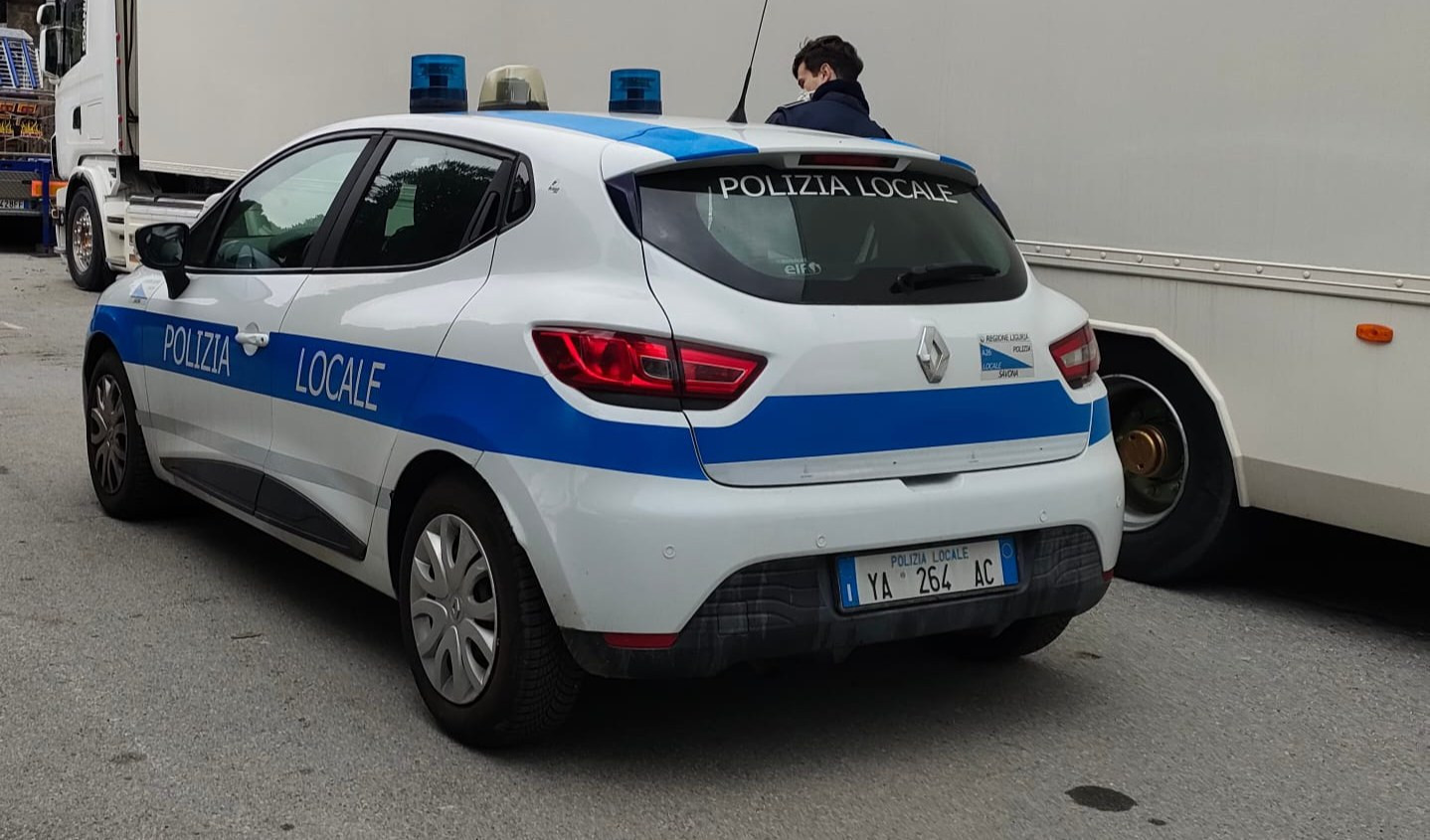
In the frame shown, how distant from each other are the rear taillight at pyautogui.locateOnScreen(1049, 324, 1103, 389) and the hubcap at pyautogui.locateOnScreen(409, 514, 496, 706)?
158 centimetres

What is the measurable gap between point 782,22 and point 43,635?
4.07 m

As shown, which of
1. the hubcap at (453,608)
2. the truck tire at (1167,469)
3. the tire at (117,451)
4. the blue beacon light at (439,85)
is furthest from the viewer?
the tire at (117,451)

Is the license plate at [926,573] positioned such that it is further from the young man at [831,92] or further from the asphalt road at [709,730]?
the young man at [831,92]

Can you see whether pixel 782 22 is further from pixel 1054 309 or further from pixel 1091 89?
pixel 1054 309

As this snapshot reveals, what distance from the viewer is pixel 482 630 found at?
4.03m

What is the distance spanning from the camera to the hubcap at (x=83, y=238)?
1623 centimetres

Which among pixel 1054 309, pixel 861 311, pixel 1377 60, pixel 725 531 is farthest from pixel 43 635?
pixel 1377 60

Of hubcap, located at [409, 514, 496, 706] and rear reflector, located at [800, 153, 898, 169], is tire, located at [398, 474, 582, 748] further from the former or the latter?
rear reflector, located at [800, 153, 898, 169]

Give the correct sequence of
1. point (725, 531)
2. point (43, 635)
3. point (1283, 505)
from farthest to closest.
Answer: point (1283, 505)
point (43, 635)
point (725, 531)

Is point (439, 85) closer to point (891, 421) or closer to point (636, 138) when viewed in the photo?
point (636, 138)

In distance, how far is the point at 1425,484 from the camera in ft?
16.5

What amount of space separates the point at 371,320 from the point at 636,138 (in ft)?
3.04

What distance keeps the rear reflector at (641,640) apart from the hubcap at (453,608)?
0.37 m

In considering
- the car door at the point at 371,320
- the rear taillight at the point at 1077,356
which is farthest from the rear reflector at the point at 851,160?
the car door at the point at 371,320
